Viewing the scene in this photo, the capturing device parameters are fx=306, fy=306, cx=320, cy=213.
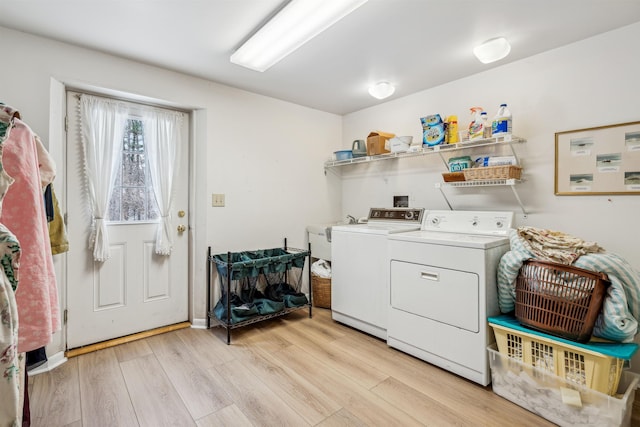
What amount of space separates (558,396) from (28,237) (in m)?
2.46

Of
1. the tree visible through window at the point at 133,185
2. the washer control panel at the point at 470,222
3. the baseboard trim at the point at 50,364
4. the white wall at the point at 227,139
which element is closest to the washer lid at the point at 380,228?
the washer control panel at the point at 470,222

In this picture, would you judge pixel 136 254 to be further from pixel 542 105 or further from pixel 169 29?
pixel 542 105

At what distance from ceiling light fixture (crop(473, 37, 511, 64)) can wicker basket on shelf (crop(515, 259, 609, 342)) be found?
1.37 meters

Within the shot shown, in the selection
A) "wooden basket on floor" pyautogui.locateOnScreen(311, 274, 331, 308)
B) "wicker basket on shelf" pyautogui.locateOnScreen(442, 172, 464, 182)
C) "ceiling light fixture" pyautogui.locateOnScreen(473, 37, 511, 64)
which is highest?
"ceiling light fixture" pyautogui.locateOnScreen(473, 37, 511, 64)

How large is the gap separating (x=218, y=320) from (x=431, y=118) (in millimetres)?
2446

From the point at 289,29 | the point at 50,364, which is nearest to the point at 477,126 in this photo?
the point at 289,29

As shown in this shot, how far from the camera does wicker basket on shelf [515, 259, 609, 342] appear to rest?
4.89 ft

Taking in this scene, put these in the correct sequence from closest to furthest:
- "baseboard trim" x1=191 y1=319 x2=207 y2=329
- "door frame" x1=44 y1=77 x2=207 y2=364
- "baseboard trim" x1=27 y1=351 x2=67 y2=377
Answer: "baseboard trim" x1=27 y1=351 x2=67 y2=377 → "door frame" x1=44 y1=77 x2=207 y2=364 → "baseboard trim" x1=191 y1=319 x2=207 y2=329

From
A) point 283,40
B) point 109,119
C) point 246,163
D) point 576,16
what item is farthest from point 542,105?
point 109,119

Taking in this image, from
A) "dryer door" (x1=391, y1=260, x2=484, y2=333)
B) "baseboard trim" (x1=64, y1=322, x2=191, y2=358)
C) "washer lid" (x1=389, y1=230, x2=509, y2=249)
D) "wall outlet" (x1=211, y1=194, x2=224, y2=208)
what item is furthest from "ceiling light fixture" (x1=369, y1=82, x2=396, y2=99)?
"baseboard trim" (x1=64, y1=322, x2=191, y2=358)

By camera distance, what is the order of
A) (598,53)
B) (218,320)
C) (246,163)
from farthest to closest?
(246,163) → (218,320) → (598,53)

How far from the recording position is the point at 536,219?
225 cm

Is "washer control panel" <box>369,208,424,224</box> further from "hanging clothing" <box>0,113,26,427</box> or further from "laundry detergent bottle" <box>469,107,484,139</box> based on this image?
"hanging clothing" <box>0,113,26,427</box>

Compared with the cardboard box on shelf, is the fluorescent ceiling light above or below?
above
